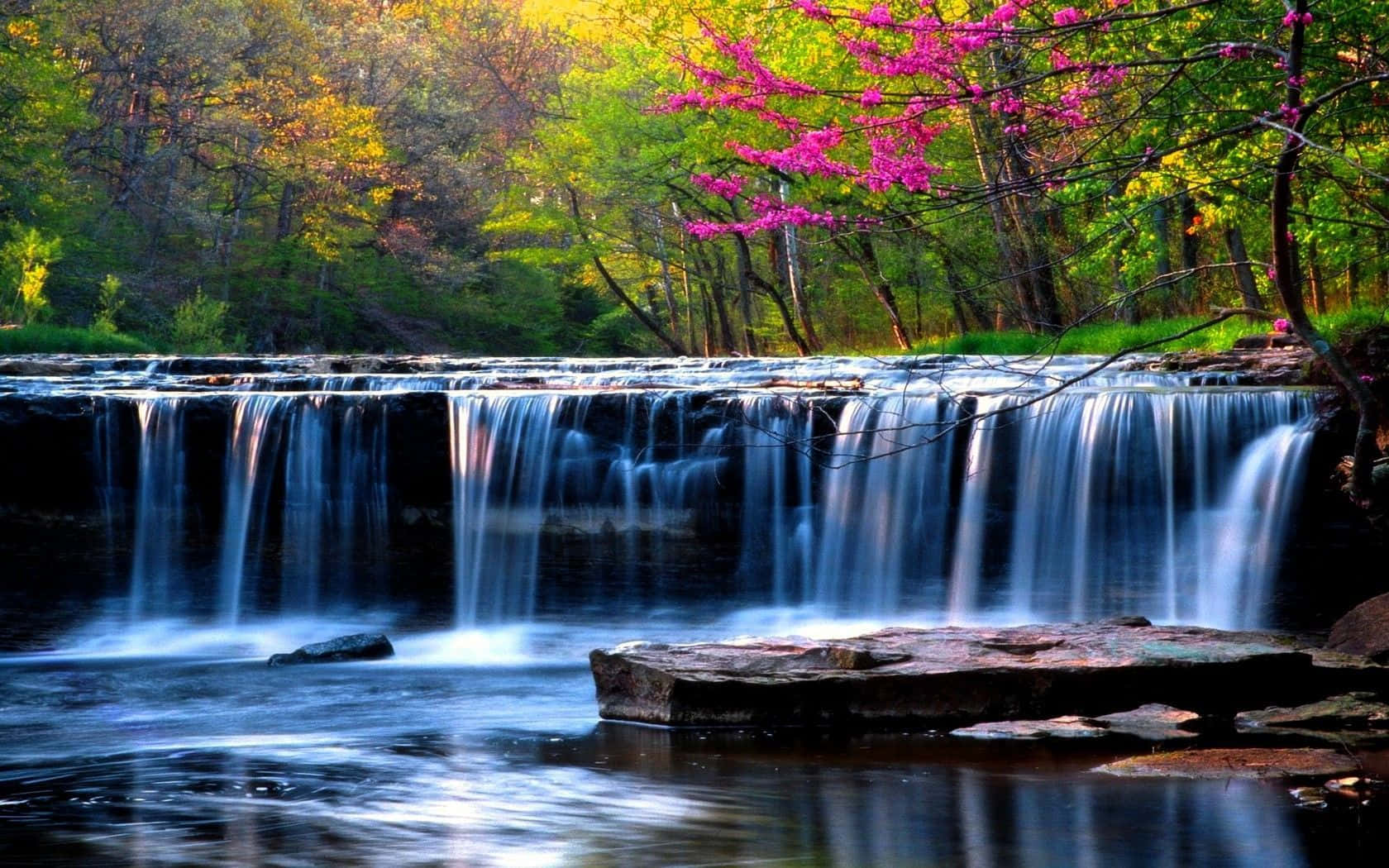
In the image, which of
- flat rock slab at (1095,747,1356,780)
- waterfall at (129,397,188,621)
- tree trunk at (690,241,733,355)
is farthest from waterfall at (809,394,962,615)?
tree trunk at (690,241,733,355)

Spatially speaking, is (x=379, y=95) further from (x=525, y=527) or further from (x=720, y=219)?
(x=525, y=527)

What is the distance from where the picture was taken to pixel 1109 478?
12.3 metres

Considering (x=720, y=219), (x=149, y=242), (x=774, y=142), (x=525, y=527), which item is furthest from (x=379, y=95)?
(x=525, y=527)

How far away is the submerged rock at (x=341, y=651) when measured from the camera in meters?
11.7

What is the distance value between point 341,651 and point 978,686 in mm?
5484

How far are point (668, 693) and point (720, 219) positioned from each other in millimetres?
27344

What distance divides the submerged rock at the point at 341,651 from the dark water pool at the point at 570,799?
77.2 inches

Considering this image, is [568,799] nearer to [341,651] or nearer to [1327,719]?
[1327,719]

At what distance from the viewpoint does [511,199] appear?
138 feet

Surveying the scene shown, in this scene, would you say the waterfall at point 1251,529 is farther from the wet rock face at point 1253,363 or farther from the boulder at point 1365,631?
the wet rock face at point 1253,363

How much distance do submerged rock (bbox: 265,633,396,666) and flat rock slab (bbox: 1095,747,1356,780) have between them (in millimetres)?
6549

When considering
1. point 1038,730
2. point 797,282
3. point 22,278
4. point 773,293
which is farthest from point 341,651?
point 773,293

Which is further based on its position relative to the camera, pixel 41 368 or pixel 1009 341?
pixel 1009 341

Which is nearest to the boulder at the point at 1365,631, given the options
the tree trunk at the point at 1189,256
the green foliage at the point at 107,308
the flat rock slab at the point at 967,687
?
the flat rock slab at the point at 967,687
